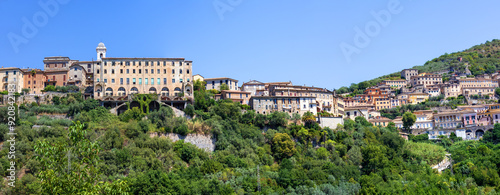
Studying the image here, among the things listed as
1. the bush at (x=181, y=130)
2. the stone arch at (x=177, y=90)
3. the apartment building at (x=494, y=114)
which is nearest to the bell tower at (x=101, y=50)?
the stone arch at (x=177, y=90)

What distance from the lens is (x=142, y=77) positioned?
65.9m

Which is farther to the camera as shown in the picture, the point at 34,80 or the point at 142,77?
the point at 34,80

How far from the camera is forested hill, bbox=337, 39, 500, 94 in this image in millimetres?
140150

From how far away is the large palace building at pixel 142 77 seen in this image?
65062mm

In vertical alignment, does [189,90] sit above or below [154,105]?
above

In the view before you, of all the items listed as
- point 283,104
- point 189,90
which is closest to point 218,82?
point 189,90

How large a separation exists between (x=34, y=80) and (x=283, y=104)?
38.2 metres

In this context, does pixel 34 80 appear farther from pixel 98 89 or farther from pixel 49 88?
pixel 98 89

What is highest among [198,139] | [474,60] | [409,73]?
[474,60]

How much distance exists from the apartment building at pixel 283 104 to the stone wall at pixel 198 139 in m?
14.7

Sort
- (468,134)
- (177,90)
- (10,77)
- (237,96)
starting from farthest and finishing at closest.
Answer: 1. (468,134)
2. (237,96)
3. (10,77)
4. (177,90)

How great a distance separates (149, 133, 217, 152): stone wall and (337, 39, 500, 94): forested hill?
83.2m

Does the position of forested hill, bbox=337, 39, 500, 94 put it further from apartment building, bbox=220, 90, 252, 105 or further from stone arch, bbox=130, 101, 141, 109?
stone arch, bbox=130, 101, 141, 109

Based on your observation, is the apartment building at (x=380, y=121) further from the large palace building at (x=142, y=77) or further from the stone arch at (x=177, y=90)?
the stone arch at (x=177, y=90)
